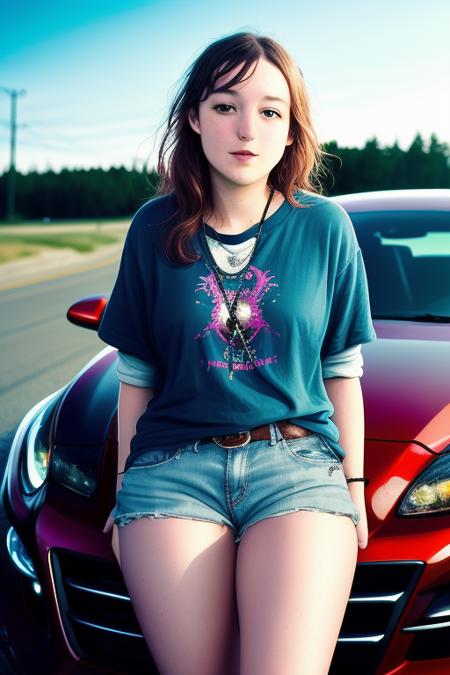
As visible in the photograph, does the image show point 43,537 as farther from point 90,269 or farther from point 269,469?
point 90,269

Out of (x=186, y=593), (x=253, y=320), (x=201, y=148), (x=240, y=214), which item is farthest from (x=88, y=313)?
(x=186, y=593)

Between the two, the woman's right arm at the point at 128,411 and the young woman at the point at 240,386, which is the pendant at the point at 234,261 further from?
the woman's right arm at the point at 128,411

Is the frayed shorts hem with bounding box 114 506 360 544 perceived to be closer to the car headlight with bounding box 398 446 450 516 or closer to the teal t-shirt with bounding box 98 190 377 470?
the teal t-shirt with bounding box 98 190 377 470

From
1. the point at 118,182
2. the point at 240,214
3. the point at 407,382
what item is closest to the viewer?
the point at 240,214

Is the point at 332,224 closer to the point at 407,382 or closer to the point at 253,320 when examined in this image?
the point at 253,320

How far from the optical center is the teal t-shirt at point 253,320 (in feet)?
5.78

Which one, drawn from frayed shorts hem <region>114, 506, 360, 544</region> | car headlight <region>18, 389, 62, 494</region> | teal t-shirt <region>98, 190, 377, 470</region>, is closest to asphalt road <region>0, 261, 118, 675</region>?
car headlight <region>18, 389, 62, 494</region>

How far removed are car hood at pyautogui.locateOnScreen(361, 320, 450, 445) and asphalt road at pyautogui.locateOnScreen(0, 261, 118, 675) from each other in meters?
1.29

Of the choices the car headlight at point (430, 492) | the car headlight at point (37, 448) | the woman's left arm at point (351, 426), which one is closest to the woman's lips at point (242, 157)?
the woman's left arm at point (351, 426)

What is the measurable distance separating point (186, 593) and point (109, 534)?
54 cm

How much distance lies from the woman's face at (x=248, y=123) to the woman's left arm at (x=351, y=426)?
1.70 ft

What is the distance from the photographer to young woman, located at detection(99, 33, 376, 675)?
1.61 metres

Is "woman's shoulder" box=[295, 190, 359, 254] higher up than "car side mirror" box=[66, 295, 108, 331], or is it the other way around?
"woman's shoulder" box=[295, 190, 359, 254]

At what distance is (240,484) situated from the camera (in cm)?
170
